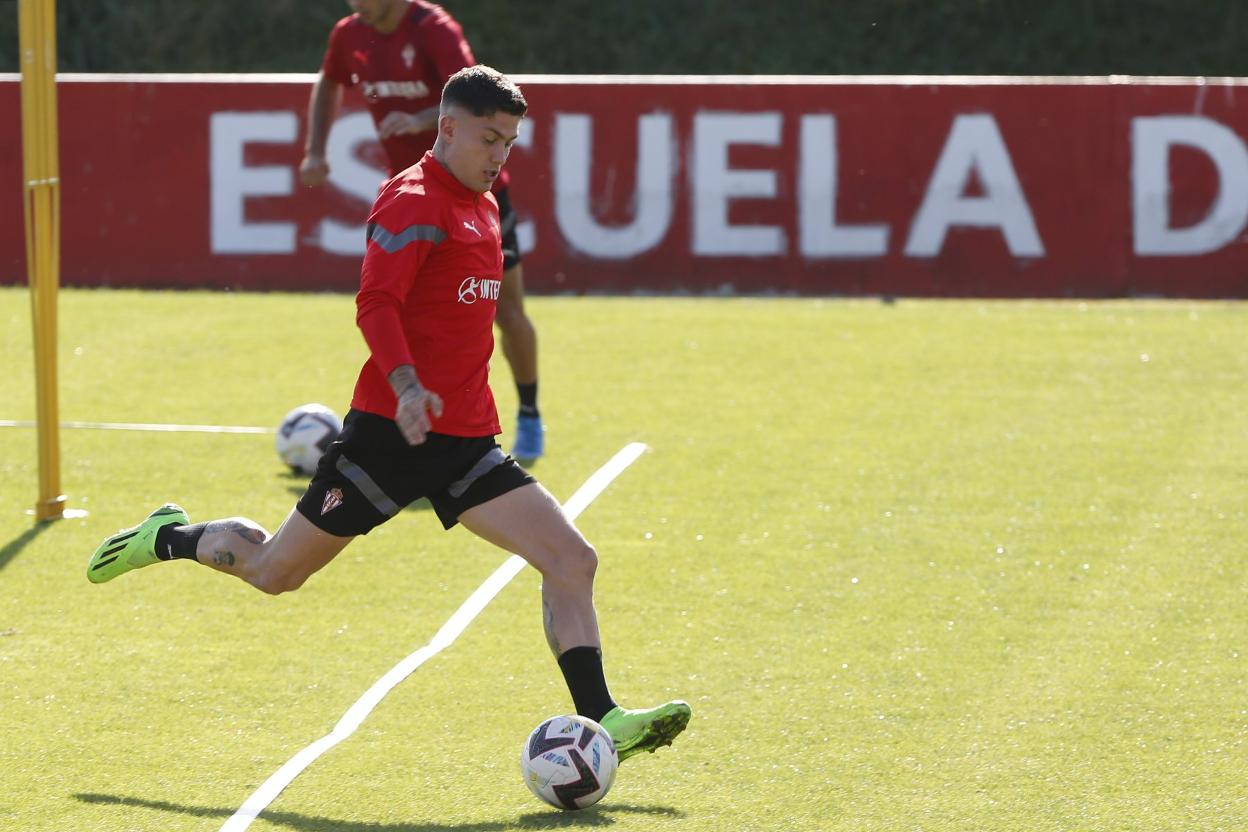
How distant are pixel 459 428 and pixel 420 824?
1144 mm

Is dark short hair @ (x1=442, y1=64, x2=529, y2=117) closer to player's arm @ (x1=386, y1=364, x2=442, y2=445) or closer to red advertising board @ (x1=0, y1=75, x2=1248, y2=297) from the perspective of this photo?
player's arm @ (x1=386, y1=364, x2=442, y2=445)

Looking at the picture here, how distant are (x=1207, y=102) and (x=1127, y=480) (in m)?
7.25

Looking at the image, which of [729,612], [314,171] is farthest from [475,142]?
[314,171]

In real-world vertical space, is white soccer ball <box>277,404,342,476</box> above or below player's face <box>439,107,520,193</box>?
below

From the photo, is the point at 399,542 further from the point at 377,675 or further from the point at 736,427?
the point at 736,427

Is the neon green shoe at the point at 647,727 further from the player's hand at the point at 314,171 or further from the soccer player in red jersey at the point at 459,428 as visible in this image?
the player's hand at the point at 314,171

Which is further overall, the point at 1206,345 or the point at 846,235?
the point at 846,235

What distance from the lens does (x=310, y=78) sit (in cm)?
1595

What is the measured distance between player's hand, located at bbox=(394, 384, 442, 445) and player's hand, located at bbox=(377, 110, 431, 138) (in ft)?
14.9

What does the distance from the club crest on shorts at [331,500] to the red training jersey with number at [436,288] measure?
26 cm

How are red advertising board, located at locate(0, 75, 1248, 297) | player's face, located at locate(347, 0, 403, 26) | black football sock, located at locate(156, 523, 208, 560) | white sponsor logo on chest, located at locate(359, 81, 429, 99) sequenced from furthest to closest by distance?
red advertising board, located at locate(0, 75, 1248, 297) < white sponsor logo on chest, located at locate(359, 81, 429, 99) < player's face, located at locate(347, 0, 403, 26) < black football sock, located at locate(156, 523, 208, 560)

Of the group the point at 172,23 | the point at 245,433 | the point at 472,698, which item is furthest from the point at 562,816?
the point at 172,23

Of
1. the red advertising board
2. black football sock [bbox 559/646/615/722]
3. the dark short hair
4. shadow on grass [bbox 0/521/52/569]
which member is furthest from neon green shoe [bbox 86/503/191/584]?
the red advertising board

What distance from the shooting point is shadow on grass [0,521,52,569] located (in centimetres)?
773
